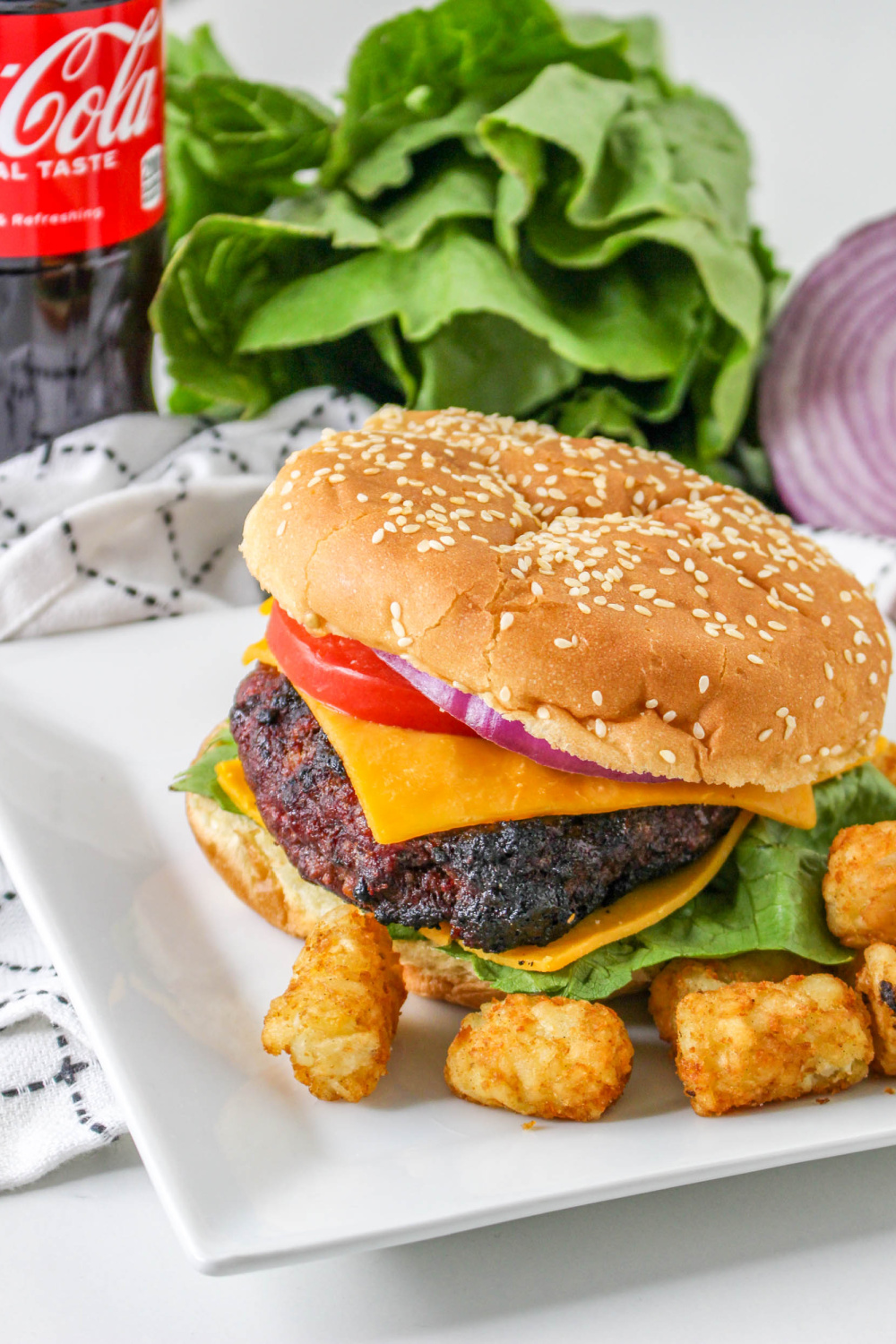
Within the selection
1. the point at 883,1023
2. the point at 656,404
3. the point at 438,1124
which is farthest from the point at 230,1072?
the point at 656,404

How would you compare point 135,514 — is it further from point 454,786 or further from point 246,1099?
point 246,1099

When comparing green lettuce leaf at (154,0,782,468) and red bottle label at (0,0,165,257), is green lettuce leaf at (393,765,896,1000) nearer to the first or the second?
green lettuce leaf at (154,0,782,468)

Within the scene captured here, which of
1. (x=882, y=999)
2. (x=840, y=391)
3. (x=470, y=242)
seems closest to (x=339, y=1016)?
(x=882, y=999)

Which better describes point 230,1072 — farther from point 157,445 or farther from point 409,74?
point 409,74

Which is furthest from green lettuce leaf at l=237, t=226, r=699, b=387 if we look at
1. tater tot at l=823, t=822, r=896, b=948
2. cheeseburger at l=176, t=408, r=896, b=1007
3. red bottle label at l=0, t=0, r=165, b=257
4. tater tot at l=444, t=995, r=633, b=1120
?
tater tot at l=444, t=995, r=633, b=1120

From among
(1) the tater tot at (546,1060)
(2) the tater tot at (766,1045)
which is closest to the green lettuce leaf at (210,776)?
(1) the tater tot at (546,1060)

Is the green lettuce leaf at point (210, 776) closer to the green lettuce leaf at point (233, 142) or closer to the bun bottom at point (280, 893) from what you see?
the bun bottom at point (280, 893)

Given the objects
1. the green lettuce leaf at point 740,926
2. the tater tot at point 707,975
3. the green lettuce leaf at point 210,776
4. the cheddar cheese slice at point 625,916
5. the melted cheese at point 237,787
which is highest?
the melted cheese at point 237,787
